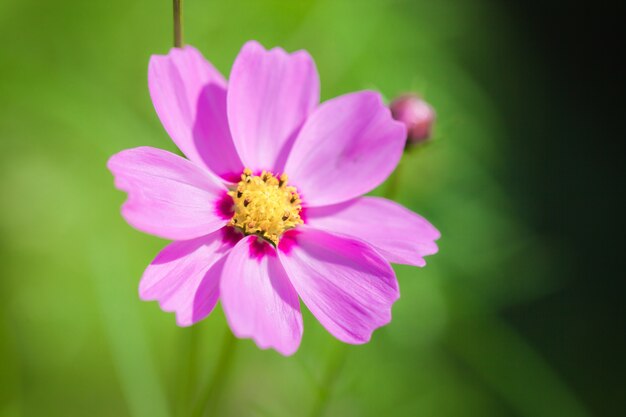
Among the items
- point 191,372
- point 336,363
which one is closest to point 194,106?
point 191,372

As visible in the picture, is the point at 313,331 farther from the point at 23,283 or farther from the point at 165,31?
the point at 165,31

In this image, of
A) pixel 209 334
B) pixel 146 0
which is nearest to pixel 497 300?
pixel 209 334

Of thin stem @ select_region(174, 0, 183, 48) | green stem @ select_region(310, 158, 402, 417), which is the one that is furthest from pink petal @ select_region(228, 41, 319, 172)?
green stem @ select_region(310, 158, 402, 417)

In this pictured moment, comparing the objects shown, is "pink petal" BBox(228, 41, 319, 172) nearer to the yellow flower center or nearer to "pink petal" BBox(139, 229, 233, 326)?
the yellow flower center

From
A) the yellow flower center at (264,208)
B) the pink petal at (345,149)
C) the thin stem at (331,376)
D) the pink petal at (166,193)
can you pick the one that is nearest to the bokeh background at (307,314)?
the thin stem at (331,376)

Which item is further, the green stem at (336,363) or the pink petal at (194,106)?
the green stem at (336,363)

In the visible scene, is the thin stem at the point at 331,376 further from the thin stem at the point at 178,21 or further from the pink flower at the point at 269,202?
the thin stem at the point at 178,21
